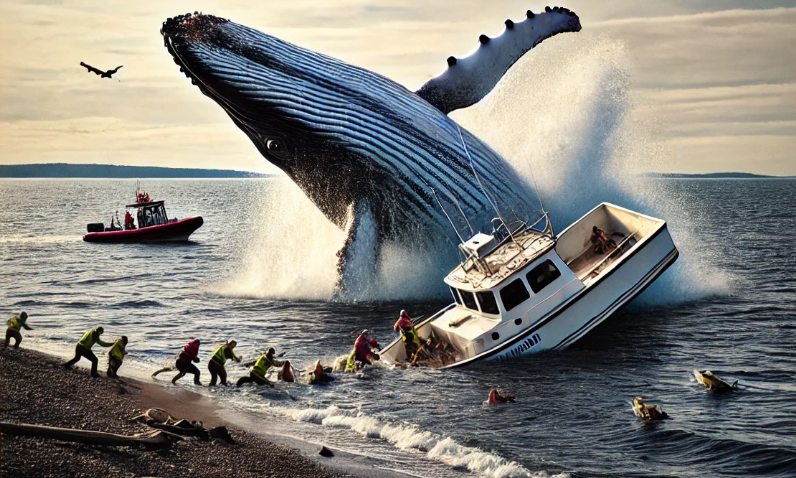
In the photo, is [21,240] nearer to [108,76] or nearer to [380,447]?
[108,76]

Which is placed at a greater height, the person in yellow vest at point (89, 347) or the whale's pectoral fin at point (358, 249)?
the whale's pectoral fin at point (358, 249)

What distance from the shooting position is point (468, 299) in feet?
59.3

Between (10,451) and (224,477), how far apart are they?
264 centimetres

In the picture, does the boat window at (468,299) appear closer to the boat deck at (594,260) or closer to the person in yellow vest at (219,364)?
the boat deck at (594,260)

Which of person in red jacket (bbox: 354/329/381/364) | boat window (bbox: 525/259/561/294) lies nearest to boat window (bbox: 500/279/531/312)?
boat window (bbox: 525/259/561/294)

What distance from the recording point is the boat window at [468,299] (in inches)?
703

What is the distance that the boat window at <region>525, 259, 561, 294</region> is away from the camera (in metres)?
17.2

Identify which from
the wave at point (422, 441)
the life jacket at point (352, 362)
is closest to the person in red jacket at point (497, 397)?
the wave at point (422, 441)

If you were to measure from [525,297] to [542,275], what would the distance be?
57 centimetres

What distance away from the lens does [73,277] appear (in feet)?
125

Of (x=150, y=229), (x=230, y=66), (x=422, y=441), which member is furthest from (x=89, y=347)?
(x=150, y=229)

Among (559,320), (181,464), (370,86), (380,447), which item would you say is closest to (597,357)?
(559,320)

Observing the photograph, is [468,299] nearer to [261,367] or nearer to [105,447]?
[261,367]

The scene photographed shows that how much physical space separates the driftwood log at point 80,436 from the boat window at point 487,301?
25.2 ft
